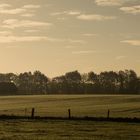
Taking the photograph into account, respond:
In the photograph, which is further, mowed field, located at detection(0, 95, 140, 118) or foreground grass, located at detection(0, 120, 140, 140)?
mowed field, located at detection(0, 95, 140, 118)

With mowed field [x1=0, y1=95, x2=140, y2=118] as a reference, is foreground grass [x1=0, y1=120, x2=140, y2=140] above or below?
below

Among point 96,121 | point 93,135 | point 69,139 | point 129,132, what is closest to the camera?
point 69,139

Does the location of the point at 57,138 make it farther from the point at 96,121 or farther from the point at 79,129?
the point at 96,121

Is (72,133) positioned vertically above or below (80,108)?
below

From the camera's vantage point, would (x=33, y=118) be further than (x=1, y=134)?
Yes

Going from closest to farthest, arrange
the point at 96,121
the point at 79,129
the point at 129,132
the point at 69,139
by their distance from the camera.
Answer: the point at 69,139 → the point at 129,132 → the point at 79,129 → the point at 96,121

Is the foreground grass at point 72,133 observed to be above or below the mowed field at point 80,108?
below

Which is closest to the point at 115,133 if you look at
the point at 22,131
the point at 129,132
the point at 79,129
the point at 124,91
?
the point at 129,132

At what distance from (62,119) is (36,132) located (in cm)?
1351

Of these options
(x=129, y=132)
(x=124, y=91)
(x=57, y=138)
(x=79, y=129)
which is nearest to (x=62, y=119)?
(x=79, y=129)

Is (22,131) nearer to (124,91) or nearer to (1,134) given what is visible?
(1,134)

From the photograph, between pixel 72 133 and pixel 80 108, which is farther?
pixel 80 108

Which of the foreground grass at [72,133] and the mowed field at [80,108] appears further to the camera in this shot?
the mowed field at [80,108]

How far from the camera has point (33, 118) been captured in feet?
162
